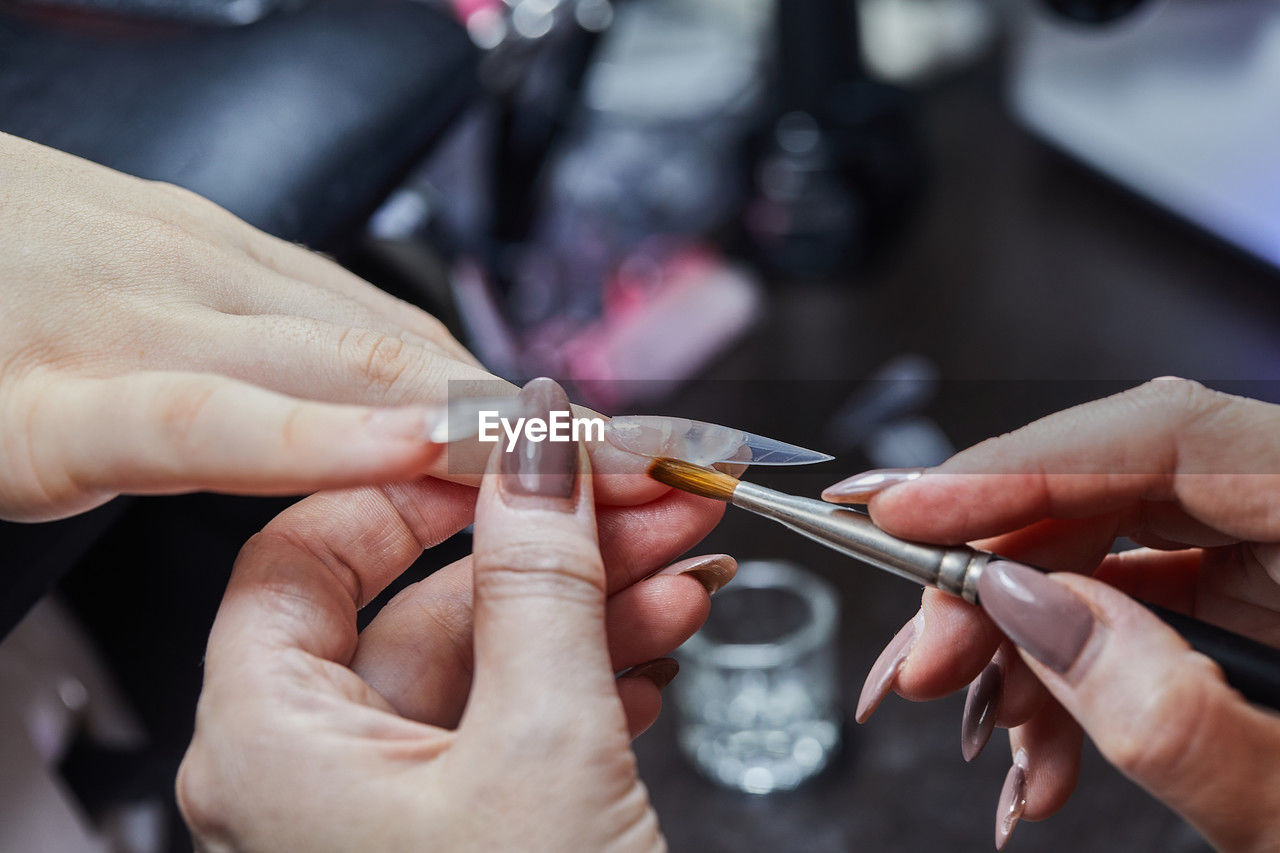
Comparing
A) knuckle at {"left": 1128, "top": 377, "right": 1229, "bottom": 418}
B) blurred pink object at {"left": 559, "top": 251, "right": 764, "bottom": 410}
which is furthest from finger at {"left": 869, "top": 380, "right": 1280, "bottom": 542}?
blurred pink object at {"left": 559, "top": 251, "right": 764, "bottom": 410}

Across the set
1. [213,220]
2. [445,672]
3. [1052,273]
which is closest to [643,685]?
[445,672]

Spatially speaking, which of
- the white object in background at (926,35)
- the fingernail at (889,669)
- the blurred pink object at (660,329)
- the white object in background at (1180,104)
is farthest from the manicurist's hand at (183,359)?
the white object in background at (926,35)

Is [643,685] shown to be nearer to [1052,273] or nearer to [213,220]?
[213,220]

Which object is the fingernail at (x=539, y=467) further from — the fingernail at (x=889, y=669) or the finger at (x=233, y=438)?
the fingernail at (x=889, y=669)

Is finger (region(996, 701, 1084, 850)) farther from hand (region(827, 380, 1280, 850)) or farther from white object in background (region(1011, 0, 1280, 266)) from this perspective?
white object in background (region(1011, 0, 1280, 266))

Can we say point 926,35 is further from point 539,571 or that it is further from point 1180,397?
point 539,571

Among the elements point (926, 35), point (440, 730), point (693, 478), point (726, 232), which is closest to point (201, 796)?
point (440, 730)
